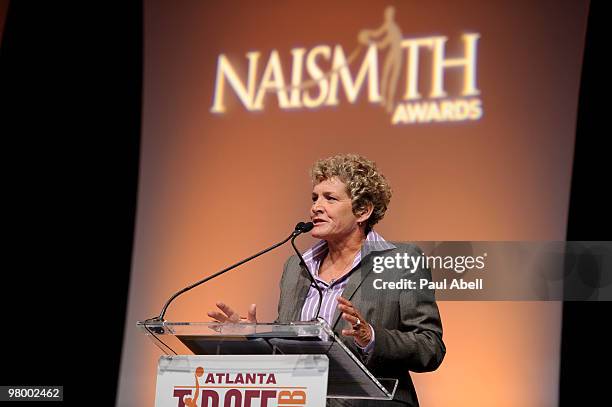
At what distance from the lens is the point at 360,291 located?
243 centimetres

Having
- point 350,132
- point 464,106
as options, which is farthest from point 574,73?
point 350,132

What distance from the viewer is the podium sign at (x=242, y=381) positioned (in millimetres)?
1787

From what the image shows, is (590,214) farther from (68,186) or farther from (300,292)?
(68,186)

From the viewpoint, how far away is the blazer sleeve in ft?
6.95

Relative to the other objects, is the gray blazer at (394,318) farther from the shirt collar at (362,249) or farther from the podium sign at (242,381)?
the podium sign at (242,381)

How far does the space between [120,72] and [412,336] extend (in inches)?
116

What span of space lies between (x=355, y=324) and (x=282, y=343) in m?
0.20

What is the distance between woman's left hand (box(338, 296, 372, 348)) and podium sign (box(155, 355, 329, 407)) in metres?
0.15

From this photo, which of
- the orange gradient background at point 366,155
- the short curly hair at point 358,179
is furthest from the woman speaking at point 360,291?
the orange gradient background at point 366,155

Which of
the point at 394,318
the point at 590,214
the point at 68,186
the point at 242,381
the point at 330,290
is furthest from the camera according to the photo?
the point at 68,186

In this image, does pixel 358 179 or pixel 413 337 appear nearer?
pixel 413 337

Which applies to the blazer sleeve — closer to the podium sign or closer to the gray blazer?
the gray blazer

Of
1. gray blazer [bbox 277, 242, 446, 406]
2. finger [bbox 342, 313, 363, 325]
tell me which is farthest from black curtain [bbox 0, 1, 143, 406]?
finger [bbox 342, 313, 363, 325]

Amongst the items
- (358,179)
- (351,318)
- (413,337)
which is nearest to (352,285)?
(413,337)
